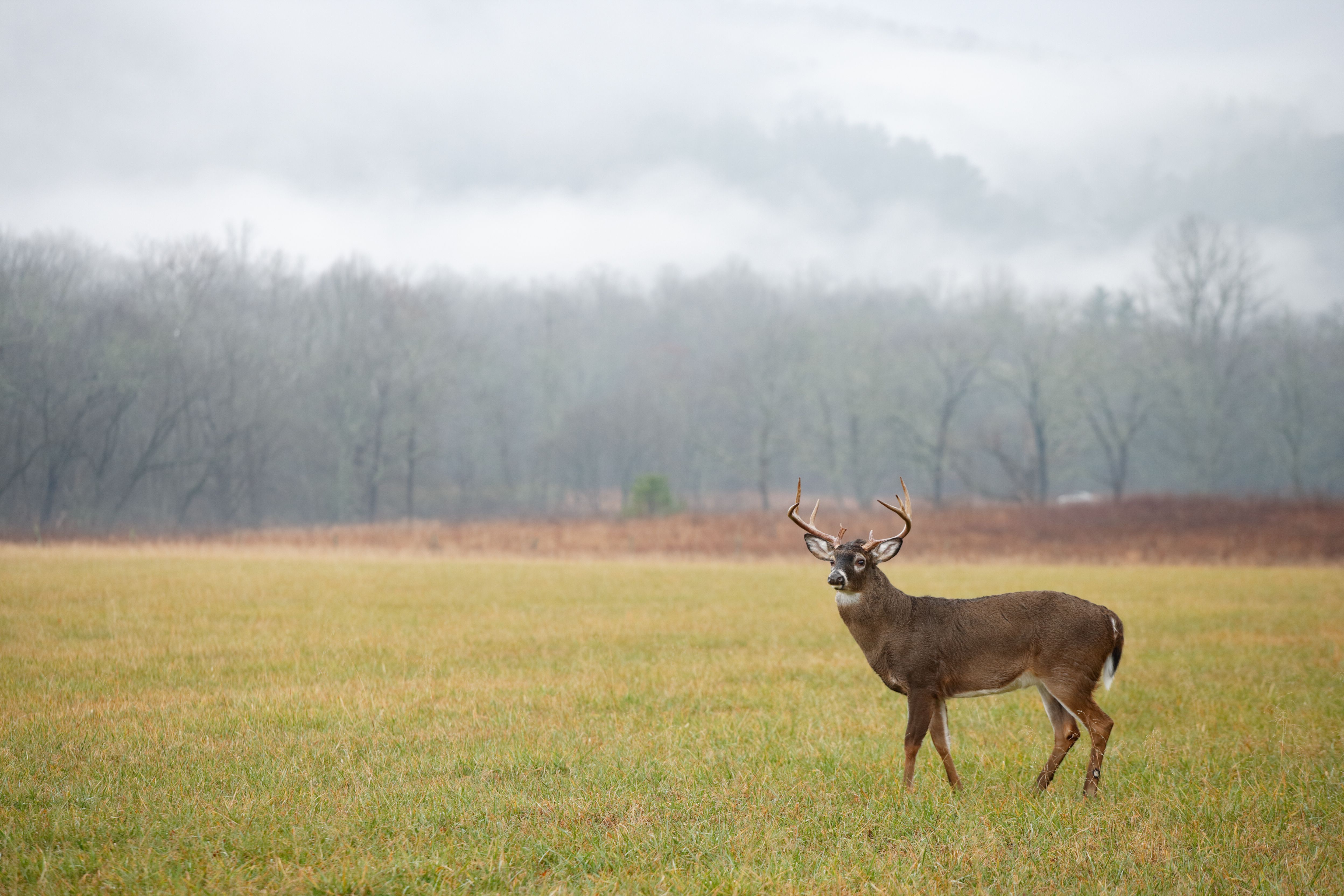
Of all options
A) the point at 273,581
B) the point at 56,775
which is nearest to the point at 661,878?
the point at 56,775

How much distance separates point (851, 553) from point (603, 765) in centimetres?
238

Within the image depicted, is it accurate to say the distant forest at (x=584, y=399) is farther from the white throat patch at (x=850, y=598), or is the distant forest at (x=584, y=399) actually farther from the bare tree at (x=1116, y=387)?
the white throat patch at (x=850, y=598)

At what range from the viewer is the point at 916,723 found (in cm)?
683

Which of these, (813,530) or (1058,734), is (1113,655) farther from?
(813,530)

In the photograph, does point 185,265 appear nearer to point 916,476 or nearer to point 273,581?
point 273,581

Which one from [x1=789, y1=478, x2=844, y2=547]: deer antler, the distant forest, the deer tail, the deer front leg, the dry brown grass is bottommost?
the dry brown grass

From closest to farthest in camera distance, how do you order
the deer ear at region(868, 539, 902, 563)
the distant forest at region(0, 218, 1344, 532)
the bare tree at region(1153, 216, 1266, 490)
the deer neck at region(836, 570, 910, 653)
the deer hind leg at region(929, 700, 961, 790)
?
the deer hind leg at region(929, 700, 961, 790)
the deer ear at region(868, 539, 902, 563)
the deer neck at region(836, 570, 910, 653)
the distant forest at region(0, 218, 1344, 532)
the bare tree at region(1153, 216, 1266, 490)

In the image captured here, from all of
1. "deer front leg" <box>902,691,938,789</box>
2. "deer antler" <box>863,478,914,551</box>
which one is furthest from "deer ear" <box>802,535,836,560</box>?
"deer front leg" <box>902,691,938,789</box>

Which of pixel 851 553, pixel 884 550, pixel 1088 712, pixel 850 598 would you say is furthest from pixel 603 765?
pixel 1088 712

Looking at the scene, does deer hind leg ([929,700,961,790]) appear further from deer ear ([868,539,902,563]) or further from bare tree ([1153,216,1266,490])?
bare tree ([1153,216,1266,490])

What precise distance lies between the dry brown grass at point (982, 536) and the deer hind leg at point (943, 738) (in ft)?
92.1

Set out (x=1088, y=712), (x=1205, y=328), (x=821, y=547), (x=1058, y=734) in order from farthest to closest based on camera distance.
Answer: (x=1205, y=328)
(x=821, y=547)
(x=1058, y=734)
(x=1088, y=712)

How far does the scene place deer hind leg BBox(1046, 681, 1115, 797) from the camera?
21.8 ft

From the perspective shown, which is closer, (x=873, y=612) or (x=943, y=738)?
(x=943, y=738)
